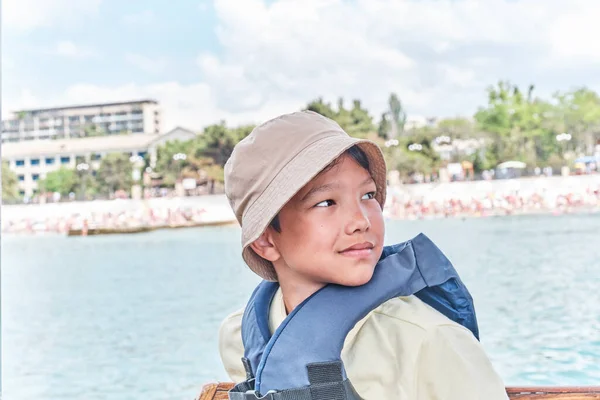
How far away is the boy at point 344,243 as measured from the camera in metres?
0.57

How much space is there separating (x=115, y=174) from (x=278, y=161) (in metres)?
23.7

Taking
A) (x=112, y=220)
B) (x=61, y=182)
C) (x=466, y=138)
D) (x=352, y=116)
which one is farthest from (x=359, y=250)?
(x=61, y=182)

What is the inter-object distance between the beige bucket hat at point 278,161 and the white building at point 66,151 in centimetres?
2657

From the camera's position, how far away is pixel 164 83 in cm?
3353

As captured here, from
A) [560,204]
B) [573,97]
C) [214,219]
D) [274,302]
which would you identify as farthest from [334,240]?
[573,97]

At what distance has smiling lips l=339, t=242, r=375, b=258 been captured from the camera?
63cm

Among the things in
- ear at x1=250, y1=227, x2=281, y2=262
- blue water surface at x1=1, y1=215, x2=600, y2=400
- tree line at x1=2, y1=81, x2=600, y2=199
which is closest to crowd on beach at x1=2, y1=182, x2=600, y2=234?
tree line at x1=2, y1=81, x2=600, y2=199

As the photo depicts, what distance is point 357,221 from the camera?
0.63m


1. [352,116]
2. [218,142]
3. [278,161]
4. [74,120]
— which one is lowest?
[74,120]

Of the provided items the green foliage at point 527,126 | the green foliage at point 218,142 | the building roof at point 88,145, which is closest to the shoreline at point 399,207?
the green foliage at point 218,142

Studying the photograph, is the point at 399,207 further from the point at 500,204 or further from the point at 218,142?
the point at 218,142

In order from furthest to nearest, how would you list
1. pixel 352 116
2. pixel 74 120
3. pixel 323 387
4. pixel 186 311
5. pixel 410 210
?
pixel 74 120
pixel 352 116
pixel 410 210
pixel 186 311
pixel 323 387

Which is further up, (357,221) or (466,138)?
(357,221)

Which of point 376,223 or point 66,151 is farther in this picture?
point 66,151
